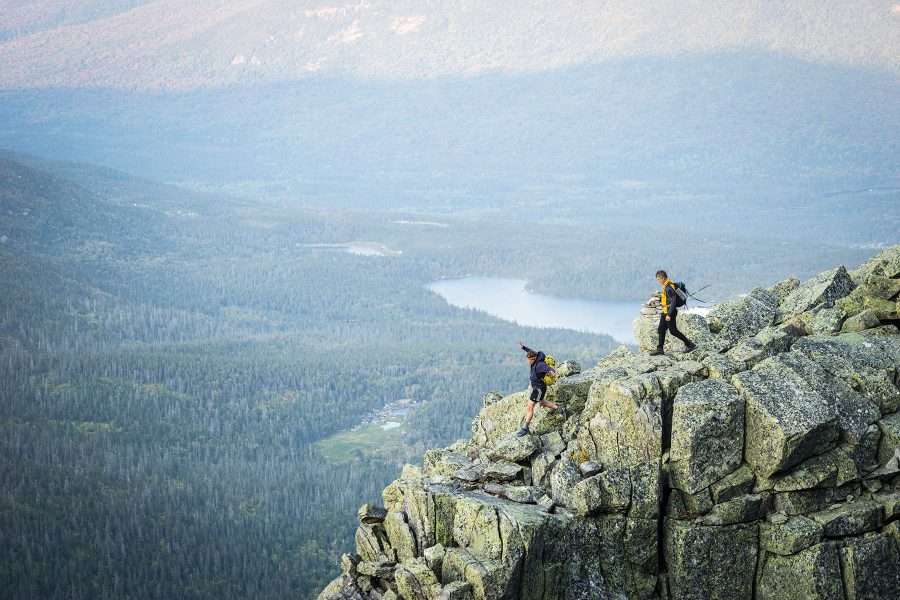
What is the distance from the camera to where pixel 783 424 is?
130 feet

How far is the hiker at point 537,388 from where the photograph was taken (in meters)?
44.2

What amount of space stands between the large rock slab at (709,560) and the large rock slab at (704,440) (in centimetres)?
148

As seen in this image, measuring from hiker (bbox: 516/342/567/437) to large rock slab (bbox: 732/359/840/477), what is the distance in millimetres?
7148

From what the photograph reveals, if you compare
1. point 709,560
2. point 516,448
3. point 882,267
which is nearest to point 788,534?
point 709,560

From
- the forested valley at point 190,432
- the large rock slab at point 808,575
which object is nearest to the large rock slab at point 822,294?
the large rock slab at point 808,575

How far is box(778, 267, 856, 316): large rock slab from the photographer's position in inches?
1948

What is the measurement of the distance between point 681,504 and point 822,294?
562 inches

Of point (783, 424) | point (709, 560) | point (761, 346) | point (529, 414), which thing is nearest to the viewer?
point (709, 560)

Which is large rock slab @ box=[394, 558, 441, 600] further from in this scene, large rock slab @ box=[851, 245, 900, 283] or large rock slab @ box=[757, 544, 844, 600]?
large rock slab @ box=[851, 245, 900, 283]

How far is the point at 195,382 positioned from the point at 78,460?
1422 inches

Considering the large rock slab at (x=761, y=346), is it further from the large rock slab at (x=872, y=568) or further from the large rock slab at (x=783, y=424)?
the large rock slab at (x=872, y=568)

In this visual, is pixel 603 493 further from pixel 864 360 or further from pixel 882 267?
pixel 882 267

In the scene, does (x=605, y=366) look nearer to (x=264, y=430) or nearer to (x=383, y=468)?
(x=383, y=468)

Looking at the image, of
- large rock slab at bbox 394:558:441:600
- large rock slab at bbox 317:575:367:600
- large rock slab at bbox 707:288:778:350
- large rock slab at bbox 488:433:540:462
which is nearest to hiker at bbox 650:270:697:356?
large rock slab at bbox 707:288:778:350
